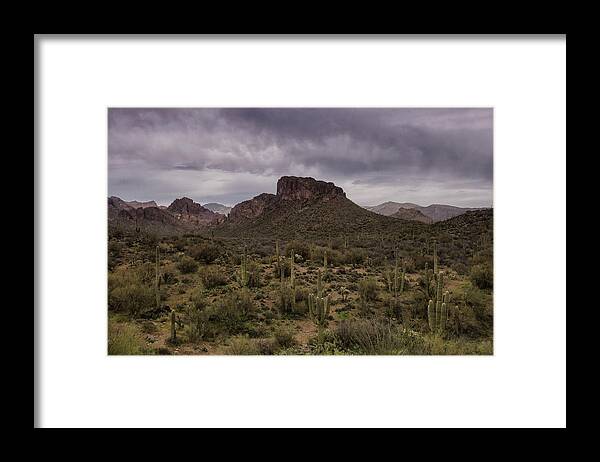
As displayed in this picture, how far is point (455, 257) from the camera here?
7.42 m

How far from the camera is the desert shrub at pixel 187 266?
7297 mm

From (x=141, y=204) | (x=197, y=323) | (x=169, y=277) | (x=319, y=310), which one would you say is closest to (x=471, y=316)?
(x=319, y=310)

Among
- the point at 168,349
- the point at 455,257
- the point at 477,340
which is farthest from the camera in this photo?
the point at 455,257

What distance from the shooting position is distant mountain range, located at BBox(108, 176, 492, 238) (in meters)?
6.84

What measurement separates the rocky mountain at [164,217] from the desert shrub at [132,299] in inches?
33.9

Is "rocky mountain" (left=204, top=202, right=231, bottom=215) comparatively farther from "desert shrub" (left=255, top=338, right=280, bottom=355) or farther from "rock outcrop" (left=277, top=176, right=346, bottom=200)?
"desert shrub" (left=255, top=338, right=280, bottom=355)

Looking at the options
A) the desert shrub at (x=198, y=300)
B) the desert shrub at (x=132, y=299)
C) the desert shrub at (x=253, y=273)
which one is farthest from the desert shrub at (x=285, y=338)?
the desert shrub at (x=132, y=299)

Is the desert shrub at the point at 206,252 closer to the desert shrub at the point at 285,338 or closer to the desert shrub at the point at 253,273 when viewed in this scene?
the desert shrub at the point at 253,273

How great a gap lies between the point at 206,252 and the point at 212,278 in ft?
4.09

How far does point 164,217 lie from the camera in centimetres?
789

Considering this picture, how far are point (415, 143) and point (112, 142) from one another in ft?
12.9

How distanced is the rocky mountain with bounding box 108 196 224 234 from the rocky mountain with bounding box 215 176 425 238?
18.2 inches
